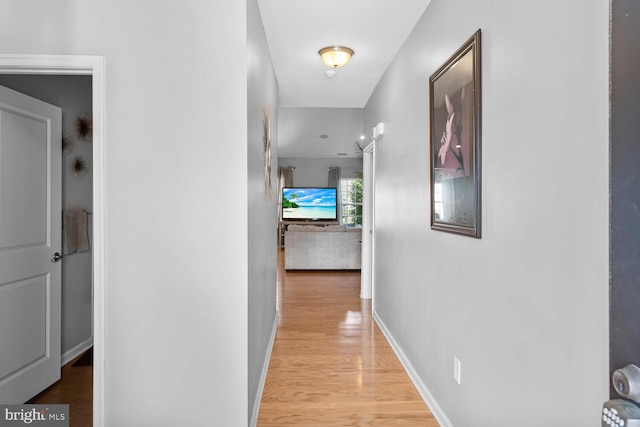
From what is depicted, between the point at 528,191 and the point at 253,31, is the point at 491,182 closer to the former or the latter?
the point at 528,191

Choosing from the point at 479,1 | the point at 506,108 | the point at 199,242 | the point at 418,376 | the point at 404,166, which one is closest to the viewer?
the point at 506,108

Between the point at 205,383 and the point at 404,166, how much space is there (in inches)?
83.0

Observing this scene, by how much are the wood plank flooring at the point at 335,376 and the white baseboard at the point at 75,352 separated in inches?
62.4

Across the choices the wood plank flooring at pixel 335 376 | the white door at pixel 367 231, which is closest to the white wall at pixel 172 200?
the wood plank flooring at pixel 335 376

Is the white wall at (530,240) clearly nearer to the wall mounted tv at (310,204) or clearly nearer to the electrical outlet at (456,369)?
the electrical outlet at (456,369)

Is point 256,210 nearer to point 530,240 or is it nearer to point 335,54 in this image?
point 530,240

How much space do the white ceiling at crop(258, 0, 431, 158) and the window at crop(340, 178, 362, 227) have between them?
5.91 metres

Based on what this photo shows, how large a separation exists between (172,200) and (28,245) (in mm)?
1254

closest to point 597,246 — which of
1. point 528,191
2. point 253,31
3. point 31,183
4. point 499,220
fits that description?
point 528,191

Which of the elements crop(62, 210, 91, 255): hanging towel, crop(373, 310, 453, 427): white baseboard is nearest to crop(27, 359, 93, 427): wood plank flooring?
crop(62, 210, 91, 255): hanging towel

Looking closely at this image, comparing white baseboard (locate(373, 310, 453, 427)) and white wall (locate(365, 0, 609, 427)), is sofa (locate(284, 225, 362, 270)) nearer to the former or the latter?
white baseboard (locate(373, 310, 453, 427))

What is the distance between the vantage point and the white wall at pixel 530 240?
1123 millimetres

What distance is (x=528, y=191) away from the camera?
1417 mm

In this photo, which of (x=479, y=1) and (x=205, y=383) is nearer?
(x=479, y=1)
